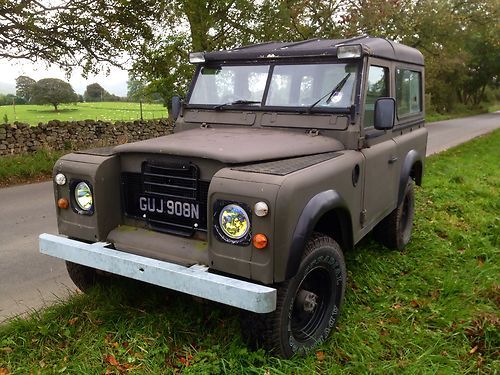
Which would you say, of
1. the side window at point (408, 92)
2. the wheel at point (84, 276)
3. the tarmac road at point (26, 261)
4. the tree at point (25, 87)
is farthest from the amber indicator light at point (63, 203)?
the tree at point (25, 87)

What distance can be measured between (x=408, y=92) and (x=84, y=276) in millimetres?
3853

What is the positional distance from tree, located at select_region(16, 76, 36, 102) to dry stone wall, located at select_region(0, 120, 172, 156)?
1.92m

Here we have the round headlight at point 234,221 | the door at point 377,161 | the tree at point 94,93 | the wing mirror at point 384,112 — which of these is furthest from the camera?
the tree at point 94,93

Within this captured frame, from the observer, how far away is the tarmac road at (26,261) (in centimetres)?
394

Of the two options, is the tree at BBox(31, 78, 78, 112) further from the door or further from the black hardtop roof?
the door

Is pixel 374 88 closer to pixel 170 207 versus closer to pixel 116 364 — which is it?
pixel 170 207

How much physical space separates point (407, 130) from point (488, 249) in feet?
5.11

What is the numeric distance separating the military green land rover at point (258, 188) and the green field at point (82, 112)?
8.60 meters

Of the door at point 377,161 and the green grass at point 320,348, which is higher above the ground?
the door at point 377,161

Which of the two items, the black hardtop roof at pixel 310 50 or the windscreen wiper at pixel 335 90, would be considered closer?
the windscreen wiper at pixel 335 90

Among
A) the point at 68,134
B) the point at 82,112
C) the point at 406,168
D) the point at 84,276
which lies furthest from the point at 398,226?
the point at 82,112

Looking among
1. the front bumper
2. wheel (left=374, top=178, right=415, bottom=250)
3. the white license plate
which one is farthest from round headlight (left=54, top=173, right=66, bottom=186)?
wheel (left=374, top=178, right=415, bottom=250)

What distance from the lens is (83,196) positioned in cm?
333

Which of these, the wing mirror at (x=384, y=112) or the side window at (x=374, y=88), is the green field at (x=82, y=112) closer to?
the side window at (x=374, y=88)
